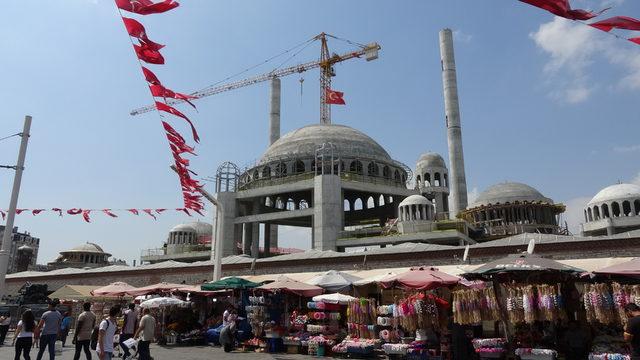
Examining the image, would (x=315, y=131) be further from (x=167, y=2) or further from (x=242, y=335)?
(x=167, y=2)

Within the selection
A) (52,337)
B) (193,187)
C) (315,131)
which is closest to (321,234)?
(315,131)

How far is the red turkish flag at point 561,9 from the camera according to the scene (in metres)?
7.52

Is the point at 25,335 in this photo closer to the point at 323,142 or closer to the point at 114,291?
the point at 114,291

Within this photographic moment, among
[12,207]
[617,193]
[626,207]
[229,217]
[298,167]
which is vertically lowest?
[12,207]

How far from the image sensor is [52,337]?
1292 cm

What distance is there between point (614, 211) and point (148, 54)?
5448 centimetres

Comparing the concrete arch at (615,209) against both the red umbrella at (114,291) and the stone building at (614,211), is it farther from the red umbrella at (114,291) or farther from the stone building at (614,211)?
the red umbrella at (114,291)

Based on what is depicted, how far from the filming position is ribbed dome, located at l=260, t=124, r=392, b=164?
178ft

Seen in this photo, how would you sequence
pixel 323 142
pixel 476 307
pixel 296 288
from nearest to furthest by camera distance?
pixel 476 307
pixel 296 288
pixel 323 142

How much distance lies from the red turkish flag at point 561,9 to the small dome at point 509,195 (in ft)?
162

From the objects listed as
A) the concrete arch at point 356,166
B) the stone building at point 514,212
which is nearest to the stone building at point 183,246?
the concrete arch at point 356,166

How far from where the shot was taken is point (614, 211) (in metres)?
51.9

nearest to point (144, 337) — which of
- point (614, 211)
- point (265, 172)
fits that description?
point (265, 172)

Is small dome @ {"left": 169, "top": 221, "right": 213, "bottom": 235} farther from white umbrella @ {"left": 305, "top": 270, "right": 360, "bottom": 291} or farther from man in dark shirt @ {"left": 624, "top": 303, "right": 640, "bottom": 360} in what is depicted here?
man in dark shirt @ {"left": 624, "top": 303, "right": 640, "bottom": 360}
